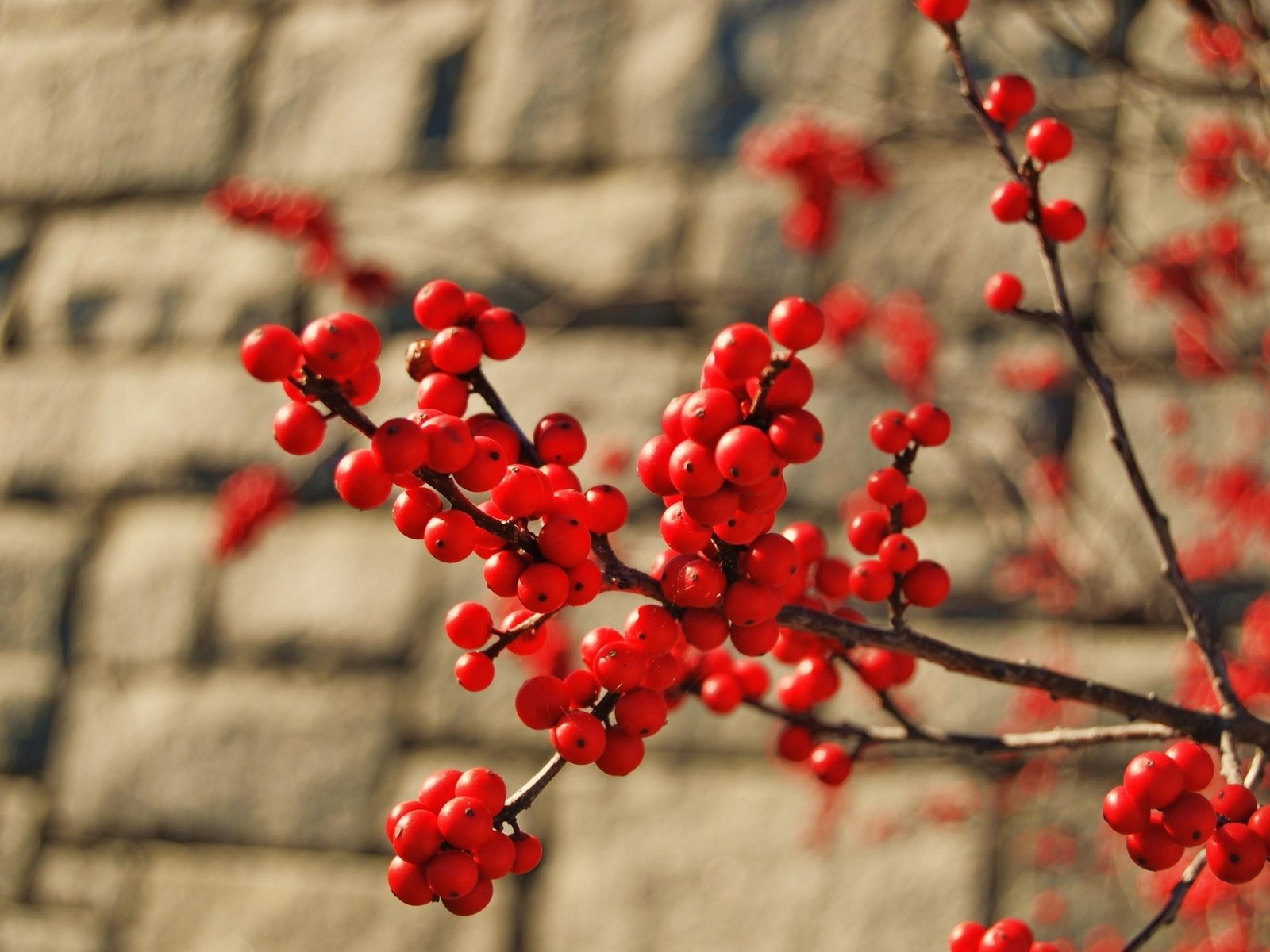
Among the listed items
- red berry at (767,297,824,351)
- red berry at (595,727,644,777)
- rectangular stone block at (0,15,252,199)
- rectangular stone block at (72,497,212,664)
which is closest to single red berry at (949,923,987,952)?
red berry at (595,727,644,777)

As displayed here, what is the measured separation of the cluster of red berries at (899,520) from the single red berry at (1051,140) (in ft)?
0.53

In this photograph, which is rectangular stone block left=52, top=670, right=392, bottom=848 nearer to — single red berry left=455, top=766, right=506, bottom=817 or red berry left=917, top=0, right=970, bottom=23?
single red berry left=455, top=766, right=506, bottom=817

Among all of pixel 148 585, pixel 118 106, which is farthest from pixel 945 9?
pixel 118 106

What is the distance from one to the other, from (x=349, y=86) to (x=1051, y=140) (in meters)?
1.57

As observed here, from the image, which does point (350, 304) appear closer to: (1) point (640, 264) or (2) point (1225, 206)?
(1) point (640, 264)

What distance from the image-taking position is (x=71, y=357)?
1.93 metres

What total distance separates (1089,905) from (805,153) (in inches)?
42.8

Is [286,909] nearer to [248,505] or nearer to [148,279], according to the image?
[248,505]

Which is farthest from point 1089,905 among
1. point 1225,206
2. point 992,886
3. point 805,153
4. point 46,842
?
point 46,842

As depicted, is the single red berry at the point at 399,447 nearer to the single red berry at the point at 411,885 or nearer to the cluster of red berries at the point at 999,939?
the single red berry at the point at 411,885

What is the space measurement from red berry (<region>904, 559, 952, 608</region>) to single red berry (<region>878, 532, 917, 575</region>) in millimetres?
10

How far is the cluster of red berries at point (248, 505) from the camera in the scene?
5.26ft

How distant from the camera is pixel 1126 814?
0.46 m

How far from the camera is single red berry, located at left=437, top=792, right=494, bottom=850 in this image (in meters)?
0.44
